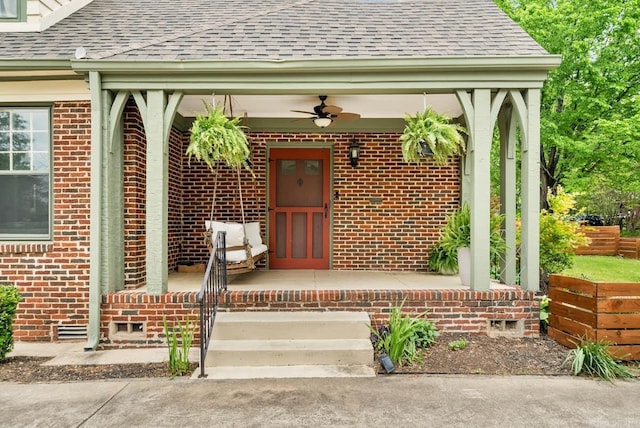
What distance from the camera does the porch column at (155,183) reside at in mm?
4309

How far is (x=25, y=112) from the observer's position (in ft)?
15.4

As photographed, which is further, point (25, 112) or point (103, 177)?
point (25, 112)

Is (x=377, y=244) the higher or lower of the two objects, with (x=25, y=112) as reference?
lower

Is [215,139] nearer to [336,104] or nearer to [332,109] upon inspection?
[332,109]

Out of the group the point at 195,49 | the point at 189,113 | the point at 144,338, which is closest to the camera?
the point at 144,338

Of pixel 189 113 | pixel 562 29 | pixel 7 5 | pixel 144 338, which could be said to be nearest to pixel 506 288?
pixel 144 338

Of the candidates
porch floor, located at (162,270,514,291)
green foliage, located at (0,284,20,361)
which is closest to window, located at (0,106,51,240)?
green foliage, located at (0,284,20,361)

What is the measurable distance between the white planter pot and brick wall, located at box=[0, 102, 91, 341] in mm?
4368

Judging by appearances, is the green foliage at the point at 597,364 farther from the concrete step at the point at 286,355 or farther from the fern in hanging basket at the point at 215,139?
the fern in hanging basket at the point at 215,139

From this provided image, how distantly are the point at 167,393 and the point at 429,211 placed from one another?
4688 mm

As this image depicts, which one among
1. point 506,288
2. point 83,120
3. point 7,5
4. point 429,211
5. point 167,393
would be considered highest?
point 7,5

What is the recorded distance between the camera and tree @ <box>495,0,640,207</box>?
1068 cm

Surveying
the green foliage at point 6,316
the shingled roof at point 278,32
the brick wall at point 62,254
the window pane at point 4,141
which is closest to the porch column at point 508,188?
the shingled roof at point 278,32

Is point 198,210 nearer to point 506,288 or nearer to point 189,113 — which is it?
point 189,113
